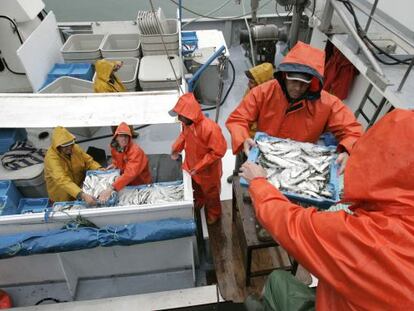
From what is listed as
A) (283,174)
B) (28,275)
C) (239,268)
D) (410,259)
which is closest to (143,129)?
(28,275)

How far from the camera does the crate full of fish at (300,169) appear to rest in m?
1.61

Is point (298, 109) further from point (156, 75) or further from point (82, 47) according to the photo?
point (82, 47)

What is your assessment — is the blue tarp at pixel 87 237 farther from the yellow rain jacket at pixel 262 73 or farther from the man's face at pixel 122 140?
the yellow rain jacket at pixel 262 73

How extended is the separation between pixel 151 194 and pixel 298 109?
4.83 feet

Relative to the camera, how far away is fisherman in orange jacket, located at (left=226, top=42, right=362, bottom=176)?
6.35ft

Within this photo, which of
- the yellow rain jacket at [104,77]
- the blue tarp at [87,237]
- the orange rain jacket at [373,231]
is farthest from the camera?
the yellow rain jacket at [104,77]

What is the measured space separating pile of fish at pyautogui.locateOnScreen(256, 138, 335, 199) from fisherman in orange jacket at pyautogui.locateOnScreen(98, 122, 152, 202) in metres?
1.33

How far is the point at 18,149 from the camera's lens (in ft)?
10.8

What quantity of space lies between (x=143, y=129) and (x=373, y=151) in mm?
3857

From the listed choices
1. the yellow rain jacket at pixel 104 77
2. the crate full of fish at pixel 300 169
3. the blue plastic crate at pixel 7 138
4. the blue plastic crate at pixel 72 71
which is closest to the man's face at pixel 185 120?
the crate full of fish at pixel 300 169

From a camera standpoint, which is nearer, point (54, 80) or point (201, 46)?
point (54, 80)

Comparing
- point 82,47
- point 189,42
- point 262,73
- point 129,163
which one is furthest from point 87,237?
point 82,47

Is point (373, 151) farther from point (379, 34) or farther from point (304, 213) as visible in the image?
point (379, 34)

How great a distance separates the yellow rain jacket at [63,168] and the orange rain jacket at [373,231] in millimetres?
2349
